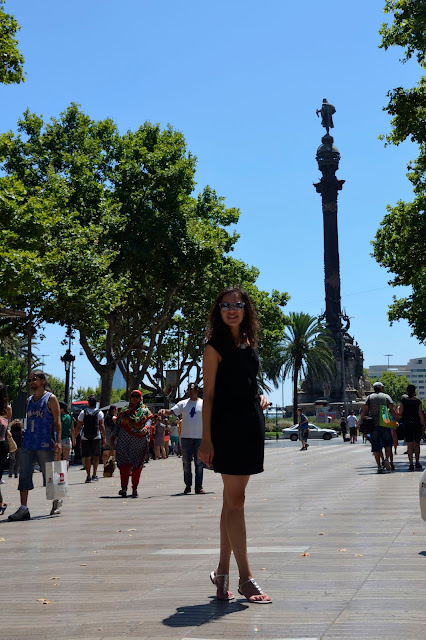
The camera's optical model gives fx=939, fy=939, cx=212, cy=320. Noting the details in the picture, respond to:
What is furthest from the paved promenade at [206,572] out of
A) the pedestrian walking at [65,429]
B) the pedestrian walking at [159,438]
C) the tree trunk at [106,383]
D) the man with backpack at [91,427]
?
the tree trunk at [106,383]

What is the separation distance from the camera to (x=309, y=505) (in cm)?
1220

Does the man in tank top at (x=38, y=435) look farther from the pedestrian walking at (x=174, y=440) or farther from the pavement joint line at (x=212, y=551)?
the pedestrian walking at (x=174, y=440)

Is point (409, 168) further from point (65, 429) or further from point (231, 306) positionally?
point (231, 306)

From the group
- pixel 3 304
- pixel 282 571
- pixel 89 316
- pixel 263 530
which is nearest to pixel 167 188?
pixel 89 316

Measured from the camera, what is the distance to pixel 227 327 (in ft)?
19.2

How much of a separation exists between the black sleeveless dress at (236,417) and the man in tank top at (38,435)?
Answer: 19.8ft

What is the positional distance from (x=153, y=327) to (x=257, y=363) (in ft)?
131

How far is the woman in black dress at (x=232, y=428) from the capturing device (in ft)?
18.2

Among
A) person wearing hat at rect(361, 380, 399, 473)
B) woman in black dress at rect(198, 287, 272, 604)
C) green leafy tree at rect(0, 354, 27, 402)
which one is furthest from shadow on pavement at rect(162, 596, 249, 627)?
green leafy tree at rect(0, 354, 27, 402)

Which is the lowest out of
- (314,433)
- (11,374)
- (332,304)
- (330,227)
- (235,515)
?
(235,515)

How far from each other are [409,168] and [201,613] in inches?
1045

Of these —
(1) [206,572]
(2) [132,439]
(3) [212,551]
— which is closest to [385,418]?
(2) [132,439]

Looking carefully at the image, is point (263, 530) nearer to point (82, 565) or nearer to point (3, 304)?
point (82, 565)

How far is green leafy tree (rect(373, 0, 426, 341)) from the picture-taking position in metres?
21.4
